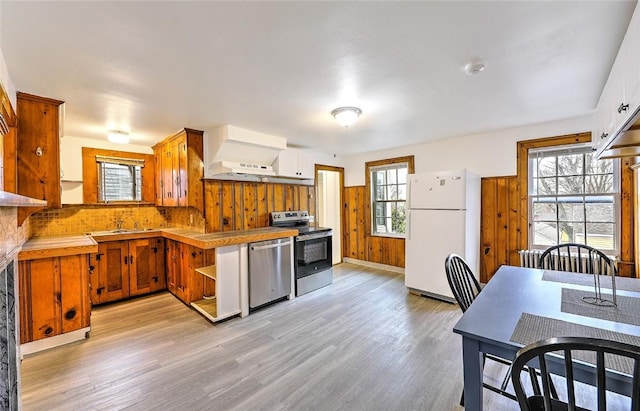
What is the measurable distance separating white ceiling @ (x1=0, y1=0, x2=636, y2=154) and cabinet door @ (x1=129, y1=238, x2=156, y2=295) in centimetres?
175

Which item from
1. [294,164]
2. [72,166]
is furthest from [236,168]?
[72,166]

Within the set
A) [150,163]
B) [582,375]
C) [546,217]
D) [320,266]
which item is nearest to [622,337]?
[582,375]

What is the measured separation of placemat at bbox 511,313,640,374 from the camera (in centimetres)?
117

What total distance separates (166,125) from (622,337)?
4.24 metres

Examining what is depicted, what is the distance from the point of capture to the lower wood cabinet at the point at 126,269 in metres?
3.55

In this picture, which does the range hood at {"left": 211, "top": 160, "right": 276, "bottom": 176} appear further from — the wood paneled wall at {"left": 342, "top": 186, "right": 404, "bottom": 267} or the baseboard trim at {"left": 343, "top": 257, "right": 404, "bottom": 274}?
the baseboard trim at {"left": 343, "top": 257, "right": 404, "bottom": 274}

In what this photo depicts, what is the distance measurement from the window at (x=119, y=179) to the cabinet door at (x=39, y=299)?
1.84 metres

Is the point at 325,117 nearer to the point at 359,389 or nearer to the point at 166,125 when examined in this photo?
the point at 166,125

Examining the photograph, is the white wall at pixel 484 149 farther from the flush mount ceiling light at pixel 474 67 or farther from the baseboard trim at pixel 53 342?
the baseboard trim at pixel 53 342

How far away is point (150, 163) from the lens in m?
4.59

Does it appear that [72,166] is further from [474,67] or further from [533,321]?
[533,321]

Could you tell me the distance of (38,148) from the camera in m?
2.48

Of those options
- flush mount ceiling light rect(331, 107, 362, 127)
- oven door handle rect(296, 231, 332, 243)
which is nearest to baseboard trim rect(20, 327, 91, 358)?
oven door handle rect(296, 231, 332, 243)

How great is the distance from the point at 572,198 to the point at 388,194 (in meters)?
2.61
